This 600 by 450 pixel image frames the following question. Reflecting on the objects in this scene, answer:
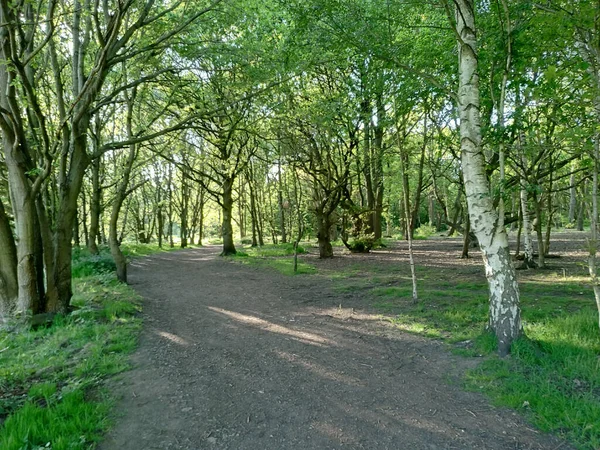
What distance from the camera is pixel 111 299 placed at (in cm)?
853

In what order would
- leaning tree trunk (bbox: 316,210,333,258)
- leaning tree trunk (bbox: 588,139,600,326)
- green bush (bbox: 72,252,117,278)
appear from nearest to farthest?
leaning tree trunk (bbox: 588,139,600,326), green bush (bbox: 72,252,117,278), leaning tree trunk (bbox: 316,210,333,258)

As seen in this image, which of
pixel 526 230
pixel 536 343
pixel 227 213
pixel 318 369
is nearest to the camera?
pixel 536 343

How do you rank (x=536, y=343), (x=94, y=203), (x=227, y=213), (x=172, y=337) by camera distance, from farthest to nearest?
(x=227, y=213)
(x=94, y=203)
(x=172, y=337)
(x=536, y=343)

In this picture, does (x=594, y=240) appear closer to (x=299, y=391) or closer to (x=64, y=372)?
(x=299, y=391)

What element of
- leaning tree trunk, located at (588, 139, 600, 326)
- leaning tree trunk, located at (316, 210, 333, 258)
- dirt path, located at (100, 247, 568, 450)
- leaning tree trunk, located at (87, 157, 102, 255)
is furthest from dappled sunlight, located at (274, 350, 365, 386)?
leaning tree trunk, located at (87, 157, 102, 255)

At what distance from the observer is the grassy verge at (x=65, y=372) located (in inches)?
131

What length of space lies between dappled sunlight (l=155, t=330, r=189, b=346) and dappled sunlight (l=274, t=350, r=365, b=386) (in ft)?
5.70

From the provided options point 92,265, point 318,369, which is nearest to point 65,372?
point 318,369

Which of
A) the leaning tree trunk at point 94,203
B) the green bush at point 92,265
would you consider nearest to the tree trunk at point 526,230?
the green bush at point 92,265

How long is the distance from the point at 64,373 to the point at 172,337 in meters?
1.89

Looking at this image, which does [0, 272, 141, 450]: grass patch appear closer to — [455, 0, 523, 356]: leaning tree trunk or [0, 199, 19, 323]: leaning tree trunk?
[0, 199, 19, 323]: leaning tree trunk

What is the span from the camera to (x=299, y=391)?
4289 mm

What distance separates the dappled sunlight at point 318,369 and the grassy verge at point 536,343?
146 centimetres

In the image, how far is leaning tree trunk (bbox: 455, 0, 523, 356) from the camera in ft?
15.9
